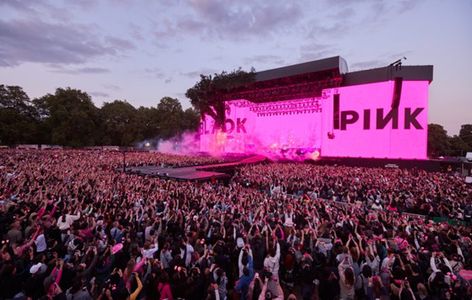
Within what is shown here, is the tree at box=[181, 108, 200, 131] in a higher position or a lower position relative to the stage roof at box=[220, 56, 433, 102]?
lower

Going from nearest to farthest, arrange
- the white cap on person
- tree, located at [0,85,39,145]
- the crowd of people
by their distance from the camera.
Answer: the crowd of people < the white cap on person < tree, located at [0,85,39,145]

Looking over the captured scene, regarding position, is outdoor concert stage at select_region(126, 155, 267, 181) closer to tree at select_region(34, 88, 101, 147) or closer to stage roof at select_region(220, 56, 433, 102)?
stage roof at select_region(220, 56, 433, 102)

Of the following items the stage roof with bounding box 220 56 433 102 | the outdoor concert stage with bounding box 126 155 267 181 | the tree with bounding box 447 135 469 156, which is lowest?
the outdoor concert stage with bounding box 126 155 267 181

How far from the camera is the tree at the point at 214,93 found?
3712cm

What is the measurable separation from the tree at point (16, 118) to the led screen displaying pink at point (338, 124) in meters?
41.5

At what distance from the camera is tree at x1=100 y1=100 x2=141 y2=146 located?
61.4 metres

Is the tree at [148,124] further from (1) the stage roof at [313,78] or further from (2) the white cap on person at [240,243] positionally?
(2) the white cap on person at [240,243]

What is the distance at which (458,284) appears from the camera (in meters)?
3.97

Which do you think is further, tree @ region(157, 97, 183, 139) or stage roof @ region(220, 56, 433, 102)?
tree @ region(157, 97, 183, 139)

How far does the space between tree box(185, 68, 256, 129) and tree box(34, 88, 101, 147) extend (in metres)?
27.6

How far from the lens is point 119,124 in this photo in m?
65.5

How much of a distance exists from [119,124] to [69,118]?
1471 cm

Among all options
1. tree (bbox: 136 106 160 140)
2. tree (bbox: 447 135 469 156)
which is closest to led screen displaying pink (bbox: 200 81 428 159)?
tree (bbox: 136 106 160 140)

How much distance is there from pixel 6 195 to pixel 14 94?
58.6 metres
